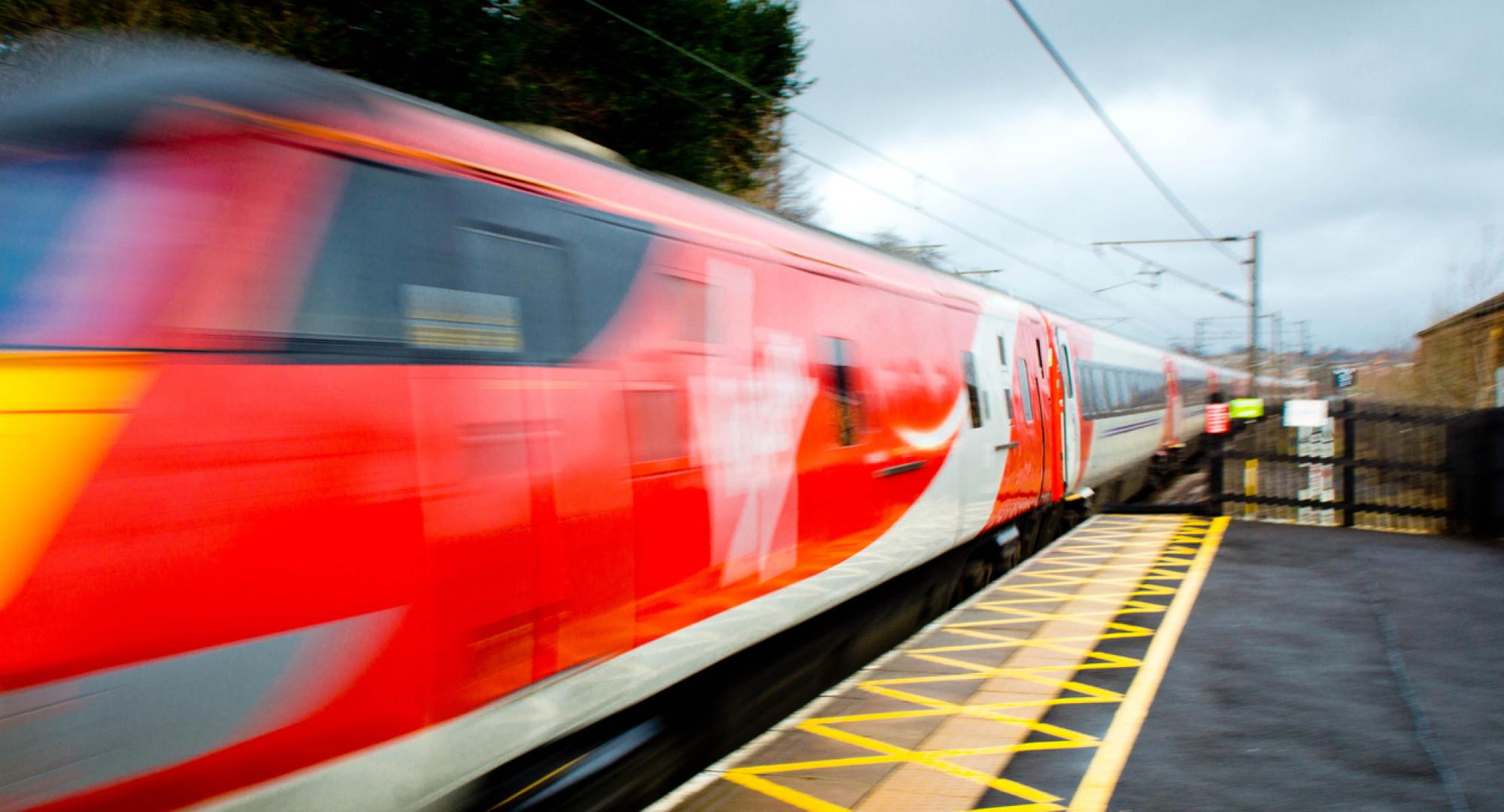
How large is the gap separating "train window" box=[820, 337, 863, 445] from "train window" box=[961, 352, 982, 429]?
86.9 inches

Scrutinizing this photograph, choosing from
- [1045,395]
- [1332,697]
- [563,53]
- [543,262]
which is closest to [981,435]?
[1045,395]

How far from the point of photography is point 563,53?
14711 mm

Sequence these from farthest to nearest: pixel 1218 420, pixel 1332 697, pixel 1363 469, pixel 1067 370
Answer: pixel 1218 420 < pixel 1067 370 < pixel 1363 469 < pixel 1332 697

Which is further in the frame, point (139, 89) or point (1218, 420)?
A: point (1218, 420)

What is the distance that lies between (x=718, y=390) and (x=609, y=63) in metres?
11.8

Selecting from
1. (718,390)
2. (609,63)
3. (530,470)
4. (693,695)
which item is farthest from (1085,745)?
(609,63)

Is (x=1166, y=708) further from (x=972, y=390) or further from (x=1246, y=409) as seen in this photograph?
(x=1246, y=409)

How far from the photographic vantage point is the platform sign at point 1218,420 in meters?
11.9

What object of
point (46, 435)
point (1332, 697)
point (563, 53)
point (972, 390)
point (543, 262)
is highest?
point (563, 53)

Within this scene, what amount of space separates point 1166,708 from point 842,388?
2.13 m

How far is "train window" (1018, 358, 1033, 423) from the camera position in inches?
366

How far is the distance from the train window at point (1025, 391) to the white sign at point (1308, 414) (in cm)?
347

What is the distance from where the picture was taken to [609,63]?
48.6ft

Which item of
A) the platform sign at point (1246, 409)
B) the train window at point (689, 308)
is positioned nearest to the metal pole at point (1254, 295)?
the platform sign at point (1246, 409)
